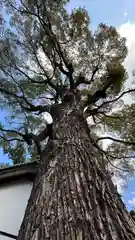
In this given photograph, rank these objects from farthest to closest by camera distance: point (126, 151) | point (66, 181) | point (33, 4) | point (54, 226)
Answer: point (33, 4) → point (126, 151) → point (66, 181) → point (54, 226)

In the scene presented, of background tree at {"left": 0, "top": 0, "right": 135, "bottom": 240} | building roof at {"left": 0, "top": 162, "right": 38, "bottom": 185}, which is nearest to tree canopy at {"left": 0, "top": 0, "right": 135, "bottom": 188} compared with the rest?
background tree at {"left": 0, "top": 0, "right": 135, "bottom": 240}

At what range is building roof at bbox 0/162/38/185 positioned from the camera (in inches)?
162

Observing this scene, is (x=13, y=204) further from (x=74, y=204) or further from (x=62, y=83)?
(x=62, y=83)

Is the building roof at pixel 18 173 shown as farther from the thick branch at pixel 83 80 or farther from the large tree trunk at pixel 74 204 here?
the thick branch at pixel 83 80

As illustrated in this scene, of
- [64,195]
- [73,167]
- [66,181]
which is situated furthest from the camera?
[73,167]

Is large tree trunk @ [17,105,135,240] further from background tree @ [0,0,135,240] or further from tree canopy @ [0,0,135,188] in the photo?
tree canopy @ [0,0,135,188]

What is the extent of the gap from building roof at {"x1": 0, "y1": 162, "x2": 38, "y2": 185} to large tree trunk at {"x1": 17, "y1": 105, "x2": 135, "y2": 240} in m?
1.17

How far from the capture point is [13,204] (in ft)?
12.0

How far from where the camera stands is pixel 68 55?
8.87m

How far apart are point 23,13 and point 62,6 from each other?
1.36 metres

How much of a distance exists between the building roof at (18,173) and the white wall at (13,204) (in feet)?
0.29

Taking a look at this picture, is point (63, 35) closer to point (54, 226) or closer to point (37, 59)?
point (37, 59)

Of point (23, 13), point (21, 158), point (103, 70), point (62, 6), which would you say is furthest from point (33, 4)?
point (21, 158)

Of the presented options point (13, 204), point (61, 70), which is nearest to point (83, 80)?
point (61, 70)
